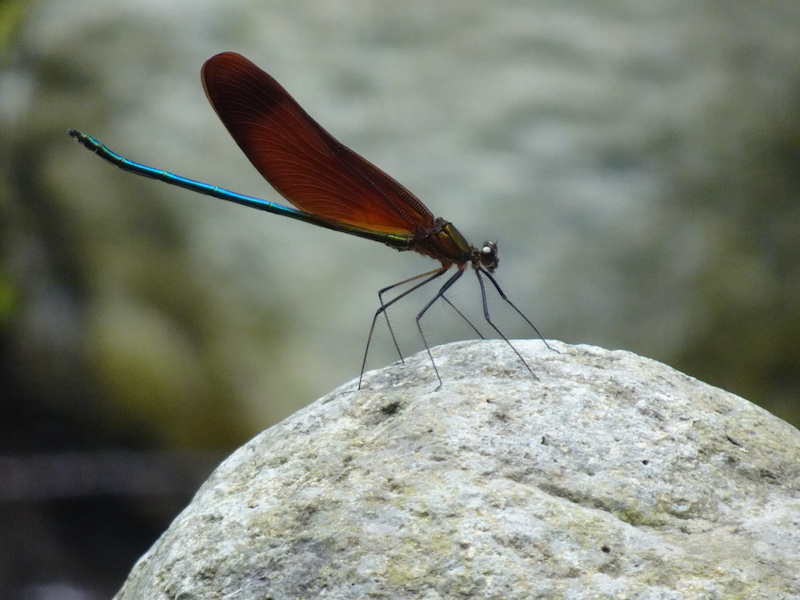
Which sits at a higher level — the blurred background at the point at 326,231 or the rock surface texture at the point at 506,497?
the blurred background at the point at 326,231

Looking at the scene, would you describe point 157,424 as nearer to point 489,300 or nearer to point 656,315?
point 489,300

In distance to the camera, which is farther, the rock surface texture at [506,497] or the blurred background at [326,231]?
the blurred background at [326,231]

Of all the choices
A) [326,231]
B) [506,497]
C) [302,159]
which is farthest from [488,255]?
[326,231]

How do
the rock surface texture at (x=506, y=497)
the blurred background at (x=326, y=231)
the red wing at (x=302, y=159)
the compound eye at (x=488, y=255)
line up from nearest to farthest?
1. the rock surface texture at (x=506, y=497)
2. the red wing at (x=302, y=159)
3. the compound eye at (x=488, y=255)
4. the blurred background at (x=326, y=231)

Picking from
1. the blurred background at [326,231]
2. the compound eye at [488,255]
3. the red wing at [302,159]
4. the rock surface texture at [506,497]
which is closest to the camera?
the rock surface texture at [506,497]

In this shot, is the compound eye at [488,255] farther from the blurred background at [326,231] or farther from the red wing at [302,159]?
the blurred background at [326,231]

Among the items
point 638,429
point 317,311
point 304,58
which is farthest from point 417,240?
point 304,58

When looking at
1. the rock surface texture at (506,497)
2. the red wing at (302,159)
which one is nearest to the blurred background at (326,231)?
the red wing at (302,159)

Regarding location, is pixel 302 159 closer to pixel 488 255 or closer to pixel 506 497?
pixel 488 255
